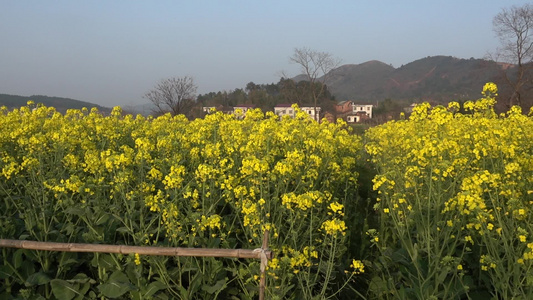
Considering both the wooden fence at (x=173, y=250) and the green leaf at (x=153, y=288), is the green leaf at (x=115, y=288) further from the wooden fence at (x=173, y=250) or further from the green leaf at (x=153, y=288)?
the wooden fence at (x=173, y=250)

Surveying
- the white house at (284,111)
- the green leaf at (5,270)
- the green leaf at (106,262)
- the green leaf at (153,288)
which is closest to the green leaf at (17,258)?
the green leaf at (5,270)

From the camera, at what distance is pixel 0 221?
3.57m

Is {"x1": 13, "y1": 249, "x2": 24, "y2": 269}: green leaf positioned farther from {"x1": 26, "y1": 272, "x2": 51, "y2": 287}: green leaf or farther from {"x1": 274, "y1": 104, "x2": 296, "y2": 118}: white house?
{"x1": 274, "y1": 104, "x2": 296, "y2": 118}: white house

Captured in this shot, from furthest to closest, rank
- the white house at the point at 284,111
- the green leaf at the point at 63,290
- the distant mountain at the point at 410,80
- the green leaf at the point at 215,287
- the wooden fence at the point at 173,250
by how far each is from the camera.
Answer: the distant mountain at the point at 410,80
the white house at the point at 284,111
the green leaf at the point at 63,290
the green leaf at the point at 215,287
the wooden fence at the point at 173,250

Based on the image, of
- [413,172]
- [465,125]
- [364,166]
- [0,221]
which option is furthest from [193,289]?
[364,166]

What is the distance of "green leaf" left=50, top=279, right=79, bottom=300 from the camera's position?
10.8 ft

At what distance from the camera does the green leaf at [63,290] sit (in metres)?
3.28

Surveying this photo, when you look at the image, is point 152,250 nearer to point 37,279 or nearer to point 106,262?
point 106,262

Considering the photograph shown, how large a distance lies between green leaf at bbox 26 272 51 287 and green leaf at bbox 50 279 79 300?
3.5 inches

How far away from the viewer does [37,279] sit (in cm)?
331

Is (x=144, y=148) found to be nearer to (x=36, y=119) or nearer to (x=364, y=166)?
(x=36, y=119)

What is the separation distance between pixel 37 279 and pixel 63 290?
21cm

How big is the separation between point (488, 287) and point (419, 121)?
3225 mm

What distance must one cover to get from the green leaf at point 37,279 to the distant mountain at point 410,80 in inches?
4165
